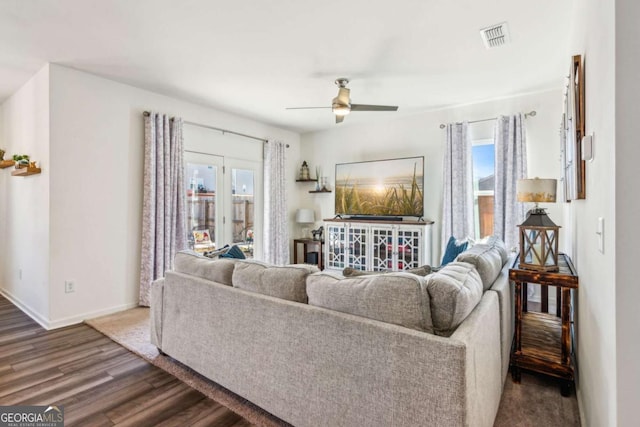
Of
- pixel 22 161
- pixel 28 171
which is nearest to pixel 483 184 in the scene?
pixel 28 171

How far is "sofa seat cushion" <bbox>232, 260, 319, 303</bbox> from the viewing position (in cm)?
174

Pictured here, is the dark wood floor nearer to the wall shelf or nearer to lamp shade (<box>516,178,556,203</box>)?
the wall shelf

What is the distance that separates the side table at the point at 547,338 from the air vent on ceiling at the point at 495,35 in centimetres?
183

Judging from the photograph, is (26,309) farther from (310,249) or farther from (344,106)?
(344,106)

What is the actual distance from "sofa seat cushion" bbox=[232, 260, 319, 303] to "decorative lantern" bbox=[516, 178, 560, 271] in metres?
1.45

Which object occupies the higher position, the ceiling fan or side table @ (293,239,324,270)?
the ceiling fan

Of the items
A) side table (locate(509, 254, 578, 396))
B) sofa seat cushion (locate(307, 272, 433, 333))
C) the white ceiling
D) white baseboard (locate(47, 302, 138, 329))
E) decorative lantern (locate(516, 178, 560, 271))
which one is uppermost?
the white ceiling

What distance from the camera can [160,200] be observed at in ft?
12.4

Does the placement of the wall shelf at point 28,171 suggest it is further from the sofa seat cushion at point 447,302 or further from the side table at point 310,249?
the sofa seat cushion at point 447,302

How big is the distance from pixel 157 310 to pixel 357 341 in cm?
178

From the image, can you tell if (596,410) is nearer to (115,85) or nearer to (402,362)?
(402,362)

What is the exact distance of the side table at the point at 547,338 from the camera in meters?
1.96

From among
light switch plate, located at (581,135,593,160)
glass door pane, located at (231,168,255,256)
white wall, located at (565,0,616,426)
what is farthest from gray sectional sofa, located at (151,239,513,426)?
glass door pane, located at (231,168,255,256)

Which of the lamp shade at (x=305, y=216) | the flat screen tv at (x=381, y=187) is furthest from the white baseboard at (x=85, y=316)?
the flat screen tv at (x=381, y=187)
